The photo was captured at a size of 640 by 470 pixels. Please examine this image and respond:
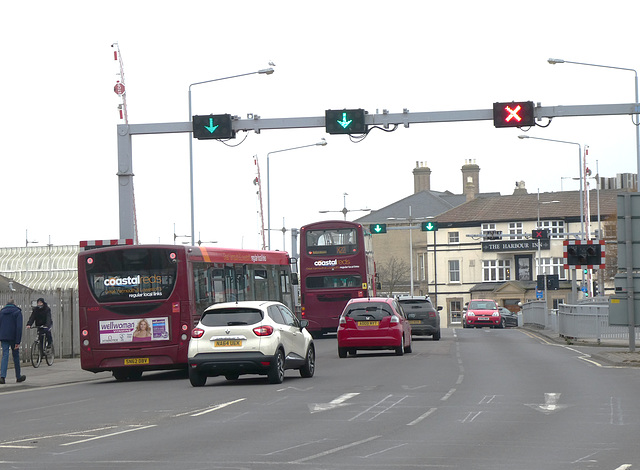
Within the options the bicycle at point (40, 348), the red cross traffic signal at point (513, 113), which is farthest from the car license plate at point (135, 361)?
the red cross traffic signal at point (513, 113)

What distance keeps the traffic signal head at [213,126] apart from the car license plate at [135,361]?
6795mm

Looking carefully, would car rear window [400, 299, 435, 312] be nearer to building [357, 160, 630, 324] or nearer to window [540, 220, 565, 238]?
building [357, 160, 630, 324]

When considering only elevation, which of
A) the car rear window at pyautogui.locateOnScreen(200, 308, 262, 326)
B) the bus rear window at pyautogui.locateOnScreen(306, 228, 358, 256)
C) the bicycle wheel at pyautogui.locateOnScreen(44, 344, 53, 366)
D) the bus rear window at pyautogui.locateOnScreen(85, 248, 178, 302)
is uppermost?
the bus rear window at pyautogui.locateOnScreen(306, 228, 358, 256)

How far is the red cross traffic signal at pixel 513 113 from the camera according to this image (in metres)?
27.6

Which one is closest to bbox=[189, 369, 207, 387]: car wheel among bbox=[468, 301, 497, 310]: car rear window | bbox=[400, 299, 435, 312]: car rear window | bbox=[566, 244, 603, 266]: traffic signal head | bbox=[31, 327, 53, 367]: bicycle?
bbox=[31, 327, 53, 367]: bicycle

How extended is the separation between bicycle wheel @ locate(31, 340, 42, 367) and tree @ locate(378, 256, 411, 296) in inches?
3467

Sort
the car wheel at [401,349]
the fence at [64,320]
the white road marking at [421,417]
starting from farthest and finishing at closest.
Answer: the fence at [64,320]
the car wheel at [401,349]
the white road marking at [421,417]

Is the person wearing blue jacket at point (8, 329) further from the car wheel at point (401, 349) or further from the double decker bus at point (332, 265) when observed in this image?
the double decker bus at point (332, 265)

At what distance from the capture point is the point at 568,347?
36.3m

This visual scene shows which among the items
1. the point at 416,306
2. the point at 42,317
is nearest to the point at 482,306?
the point at 416,306

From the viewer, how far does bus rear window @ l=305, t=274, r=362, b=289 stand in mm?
45812

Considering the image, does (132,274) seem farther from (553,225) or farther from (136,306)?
(553,225)

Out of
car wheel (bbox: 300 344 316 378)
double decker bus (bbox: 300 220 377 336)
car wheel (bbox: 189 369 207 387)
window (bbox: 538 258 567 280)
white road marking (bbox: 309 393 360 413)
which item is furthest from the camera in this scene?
window (bbox: 538 258 567 280)

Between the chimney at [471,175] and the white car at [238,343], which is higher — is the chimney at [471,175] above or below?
above
